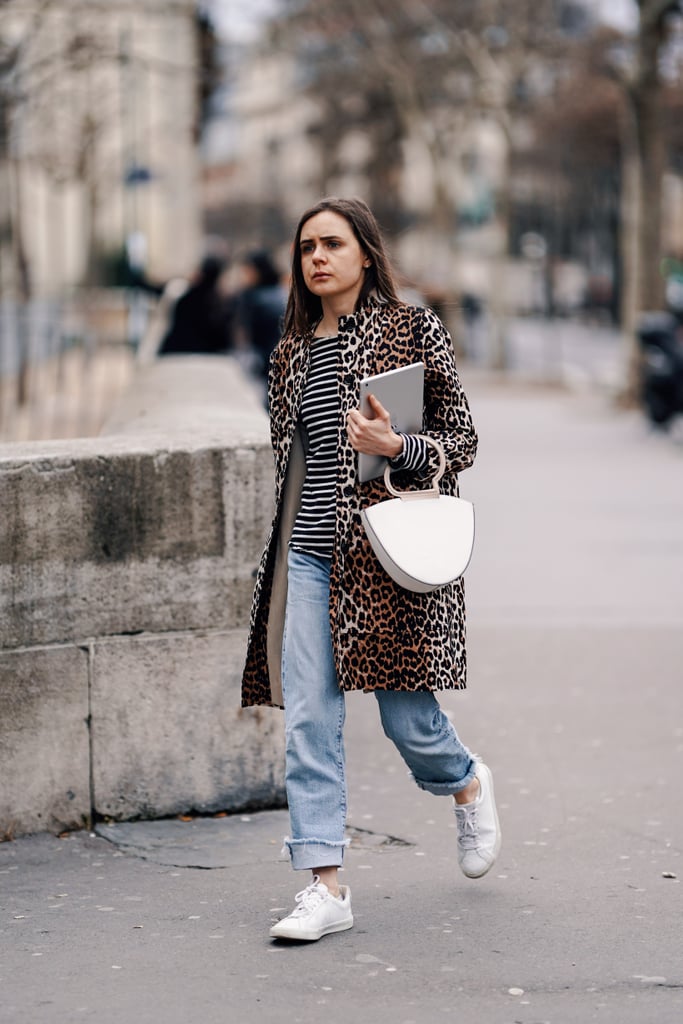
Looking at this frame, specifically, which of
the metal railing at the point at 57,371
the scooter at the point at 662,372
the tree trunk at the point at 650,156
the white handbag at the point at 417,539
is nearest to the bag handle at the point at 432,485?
the white handbag at the point at 417,539

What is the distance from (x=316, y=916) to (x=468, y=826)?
0.57 meters

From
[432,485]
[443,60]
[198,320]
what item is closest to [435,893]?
[432,485]

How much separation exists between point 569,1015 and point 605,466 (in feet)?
41.2

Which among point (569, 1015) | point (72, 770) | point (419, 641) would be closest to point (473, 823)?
point (419, 641)

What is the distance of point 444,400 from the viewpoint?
14.7 feet

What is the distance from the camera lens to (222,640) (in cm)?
552

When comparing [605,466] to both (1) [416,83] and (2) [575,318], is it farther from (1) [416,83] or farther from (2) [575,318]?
(2) [575,318]

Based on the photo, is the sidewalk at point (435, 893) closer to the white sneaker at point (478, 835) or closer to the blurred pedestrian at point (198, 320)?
the white sneaker at point (478, 835)

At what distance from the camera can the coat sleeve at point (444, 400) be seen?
444cm

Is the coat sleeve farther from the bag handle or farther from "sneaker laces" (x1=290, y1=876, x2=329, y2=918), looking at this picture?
"sneaker laces" (x1=290, y1=876, x2=329, y2=918)

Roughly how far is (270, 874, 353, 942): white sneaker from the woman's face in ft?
4.82

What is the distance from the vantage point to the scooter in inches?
701

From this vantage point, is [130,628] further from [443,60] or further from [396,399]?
[443,60]

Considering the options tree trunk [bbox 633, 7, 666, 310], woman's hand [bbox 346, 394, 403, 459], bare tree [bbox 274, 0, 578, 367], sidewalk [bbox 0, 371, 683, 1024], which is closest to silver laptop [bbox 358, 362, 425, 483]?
woman's hand [bbox 346, 394, 403, 459]
